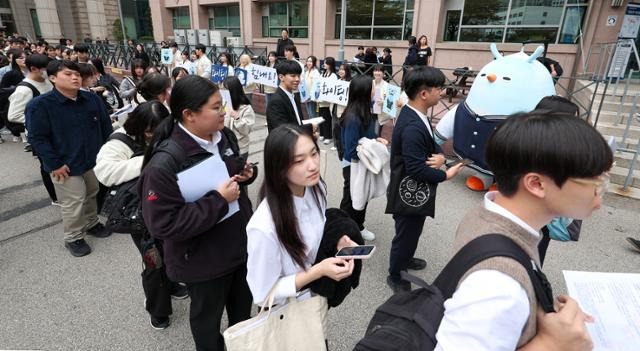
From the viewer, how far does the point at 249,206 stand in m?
2.07

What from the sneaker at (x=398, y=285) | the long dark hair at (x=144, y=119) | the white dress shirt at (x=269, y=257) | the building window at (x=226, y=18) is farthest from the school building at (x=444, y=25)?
the white dress shirt at (x=269, y=257)

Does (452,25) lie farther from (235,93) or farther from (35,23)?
(35,23)

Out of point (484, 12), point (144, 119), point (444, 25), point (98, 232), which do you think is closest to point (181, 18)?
point (444, 25)

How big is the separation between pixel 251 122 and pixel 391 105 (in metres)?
2.43

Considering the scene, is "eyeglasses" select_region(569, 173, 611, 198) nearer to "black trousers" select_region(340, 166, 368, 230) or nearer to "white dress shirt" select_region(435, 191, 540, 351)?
"white dress shirt" select_region(435, 191, 540, 351)

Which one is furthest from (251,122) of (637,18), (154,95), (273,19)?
(273,19)

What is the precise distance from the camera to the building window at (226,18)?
744 inches

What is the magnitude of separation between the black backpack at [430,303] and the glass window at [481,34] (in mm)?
12134

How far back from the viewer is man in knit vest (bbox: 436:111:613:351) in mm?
810

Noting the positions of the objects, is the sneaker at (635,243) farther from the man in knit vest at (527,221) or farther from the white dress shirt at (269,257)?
the white dress shirt at (269,257)

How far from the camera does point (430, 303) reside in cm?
98

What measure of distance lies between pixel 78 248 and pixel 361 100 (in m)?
2.99

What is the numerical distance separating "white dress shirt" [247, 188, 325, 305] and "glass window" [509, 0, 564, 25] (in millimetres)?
11754

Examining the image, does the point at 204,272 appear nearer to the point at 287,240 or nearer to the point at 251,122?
the point at 287,240
